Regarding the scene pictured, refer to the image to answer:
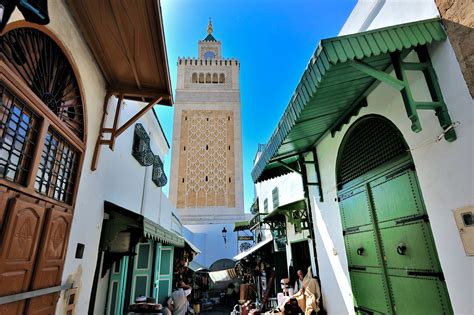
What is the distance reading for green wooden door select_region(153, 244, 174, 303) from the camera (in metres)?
6.74

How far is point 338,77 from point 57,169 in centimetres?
319

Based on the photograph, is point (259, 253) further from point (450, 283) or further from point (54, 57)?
point (54, 57)

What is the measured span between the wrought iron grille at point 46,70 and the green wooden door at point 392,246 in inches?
148

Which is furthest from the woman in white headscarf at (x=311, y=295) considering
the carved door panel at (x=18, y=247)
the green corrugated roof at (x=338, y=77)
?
the carved door panel at (x=18, y=247)

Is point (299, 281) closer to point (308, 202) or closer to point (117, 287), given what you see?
point (308, 202)

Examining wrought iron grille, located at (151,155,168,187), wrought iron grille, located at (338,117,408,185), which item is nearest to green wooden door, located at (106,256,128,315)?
wrought iron grille, located at (151,155,168,187)

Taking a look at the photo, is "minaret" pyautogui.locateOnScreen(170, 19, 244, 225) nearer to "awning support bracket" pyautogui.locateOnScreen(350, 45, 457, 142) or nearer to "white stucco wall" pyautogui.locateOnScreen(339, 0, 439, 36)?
"white stucco wall" pyautogui.locateOnScreen(339, 0, 439, 36)

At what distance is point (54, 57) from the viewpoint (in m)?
2.73

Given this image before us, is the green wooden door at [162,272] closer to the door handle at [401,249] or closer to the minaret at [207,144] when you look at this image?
the door handle at [401,249]

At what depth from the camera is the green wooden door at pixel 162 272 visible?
674cm

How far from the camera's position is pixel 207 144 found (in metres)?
23.6

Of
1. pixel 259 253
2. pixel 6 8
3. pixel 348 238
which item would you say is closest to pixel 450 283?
pixel 348 238

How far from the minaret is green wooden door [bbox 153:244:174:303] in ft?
43.2

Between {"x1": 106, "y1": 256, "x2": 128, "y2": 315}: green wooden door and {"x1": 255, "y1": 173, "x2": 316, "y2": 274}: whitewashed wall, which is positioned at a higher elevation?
{"x1": 255, "y1": 173, "x2": 316, "y2": 274}: whitewashed wall
